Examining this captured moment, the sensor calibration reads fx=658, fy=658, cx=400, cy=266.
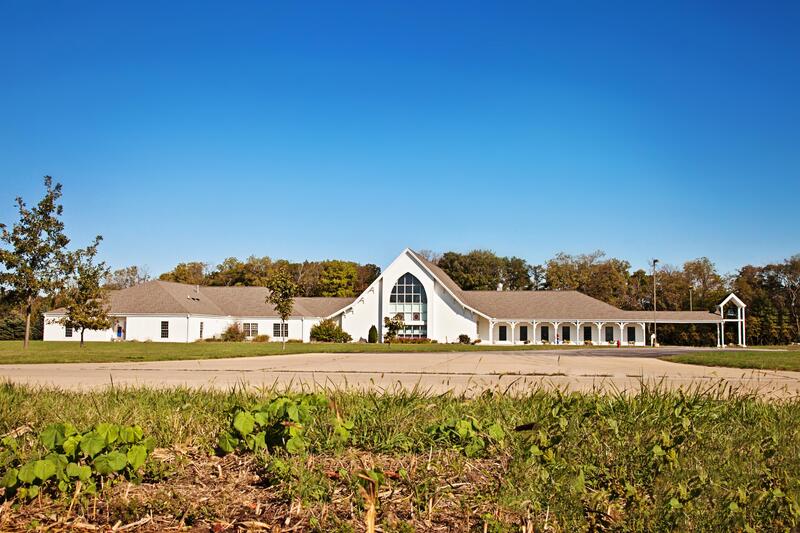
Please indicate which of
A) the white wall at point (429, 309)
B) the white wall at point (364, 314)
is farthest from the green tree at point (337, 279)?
the white wall at point (429, 309)

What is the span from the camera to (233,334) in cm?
5738

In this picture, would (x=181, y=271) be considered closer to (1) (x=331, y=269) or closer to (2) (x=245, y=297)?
(1) (x=331, y=269)

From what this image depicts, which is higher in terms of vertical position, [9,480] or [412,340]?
[9,480]

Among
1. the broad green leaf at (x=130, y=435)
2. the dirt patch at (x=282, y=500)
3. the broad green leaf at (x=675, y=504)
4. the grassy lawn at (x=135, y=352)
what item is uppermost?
the broad green leaf at (x=130, y=435)

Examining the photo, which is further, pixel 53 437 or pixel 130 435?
pixel 130 435

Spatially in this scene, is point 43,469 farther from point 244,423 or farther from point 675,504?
point 675,504

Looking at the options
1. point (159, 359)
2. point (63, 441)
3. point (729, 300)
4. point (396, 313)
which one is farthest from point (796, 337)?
point (63, 441)

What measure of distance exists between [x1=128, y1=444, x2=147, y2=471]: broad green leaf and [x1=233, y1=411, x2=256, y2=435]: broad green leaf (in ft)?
2.29

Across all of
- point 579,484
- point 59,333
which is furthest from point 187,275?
point 579,484

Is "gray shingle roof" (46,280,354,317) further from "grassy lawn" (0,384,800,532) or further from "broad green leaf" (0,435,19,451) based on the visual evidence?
"grassy lawn" (0,384,800,532)

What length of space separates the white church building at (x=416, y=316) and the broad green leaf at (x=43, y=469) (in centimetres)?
5144

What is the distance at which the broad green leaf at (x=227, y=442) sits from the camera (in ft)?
15.6

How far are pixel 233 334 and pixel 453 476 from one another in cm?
5526

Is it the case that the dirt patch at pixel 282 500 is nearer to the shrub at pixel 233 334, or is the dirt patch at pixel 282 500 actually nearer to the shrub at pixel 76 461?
the shrub at pixel 76 461
